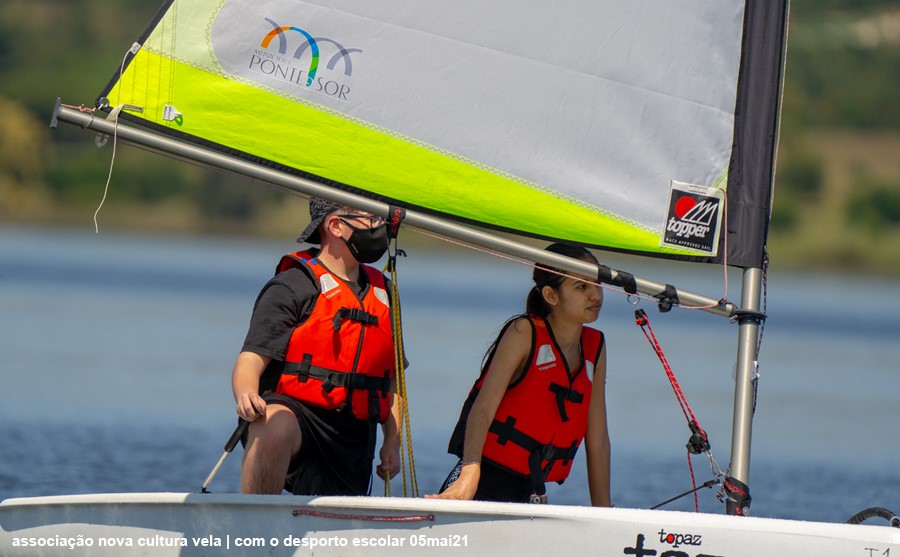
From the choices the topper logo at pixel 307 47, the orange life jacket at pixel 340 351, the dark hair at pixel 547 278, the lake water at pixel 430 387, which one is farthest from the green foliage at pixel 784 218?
the topper logo at pixel 307 47

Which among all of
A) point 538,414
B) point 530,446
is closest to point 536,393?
point 538,414

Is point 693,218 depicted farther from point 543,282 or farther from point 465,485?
point 465,485

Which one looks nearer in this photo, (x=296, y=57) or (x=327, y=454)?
(x=296, y=57)

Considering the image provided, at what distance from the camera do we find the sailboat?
14.3ft

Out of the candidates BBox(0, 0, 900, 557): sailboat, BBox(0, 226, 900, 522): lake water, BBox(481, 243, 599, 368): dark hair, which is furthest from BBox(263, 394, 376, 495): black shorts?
BBox(0, 226, 900, 522): lake water

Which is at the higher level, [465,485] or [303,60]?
[303,60]

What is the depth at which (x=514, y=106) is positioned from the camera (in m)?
4.74

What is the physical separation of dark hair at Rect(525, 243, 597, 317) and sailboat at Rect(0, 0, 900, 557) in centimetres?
16

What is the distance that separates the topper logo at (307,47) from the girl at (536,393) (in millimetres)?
939

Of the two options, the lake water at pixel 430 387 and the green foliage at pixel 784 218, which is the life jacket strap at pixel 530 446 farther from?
the green foliage at pixel 784 218

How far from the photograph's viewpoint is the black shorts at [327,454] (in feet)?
15.9

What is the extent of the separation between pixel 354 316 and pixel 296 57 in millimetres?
916

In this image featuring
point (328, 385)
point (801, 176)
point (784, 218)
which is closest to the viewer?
point (328, 385)

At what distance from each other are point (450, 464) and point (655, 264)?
38011 mm
